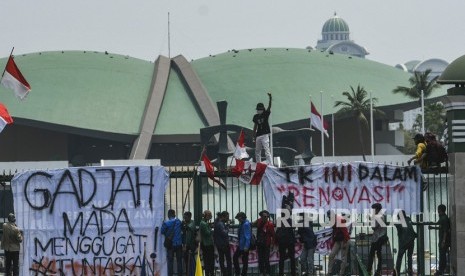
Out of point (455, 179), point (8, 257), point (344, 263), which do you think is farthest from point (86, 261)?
point (455, 179)

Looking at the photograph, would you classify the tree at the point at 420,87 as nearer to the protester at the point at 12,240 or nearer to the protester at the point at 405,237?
the protester at the point at 405,237

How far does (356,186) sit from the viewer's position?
26672 millimetres

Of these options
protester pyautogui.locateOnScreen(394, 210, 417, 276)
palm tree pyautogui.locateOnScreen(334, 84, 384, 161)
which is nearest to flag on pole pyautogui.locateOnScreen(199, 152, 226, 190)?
protester pyautogui.locateOnScreen(394, 210, 417, 276)

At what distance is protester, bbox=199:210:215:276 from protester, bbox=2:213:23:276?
10.8 ft

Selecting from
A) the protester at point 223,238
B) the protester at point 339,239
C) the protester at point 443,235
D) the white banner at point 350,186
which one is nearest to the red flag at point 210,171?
the protester at point 223,238

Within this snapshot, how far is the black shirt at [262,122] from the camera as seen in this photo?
28.8 meters

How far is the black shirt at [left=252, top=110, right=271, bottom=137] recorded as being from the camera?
2884 centimetres

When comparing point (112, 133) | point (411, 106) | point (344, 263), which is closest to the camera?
point (344, 263)

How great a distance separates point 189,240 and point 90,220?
72.5 inches

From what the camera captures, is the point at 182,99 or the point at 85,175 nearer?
the point at 85,175

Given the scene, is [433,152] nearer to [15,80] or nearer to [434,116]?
[15,80]

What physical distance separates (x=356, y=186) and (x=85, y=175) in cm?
498

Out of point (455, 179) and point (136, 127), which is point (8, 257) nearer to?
point (455, 179)

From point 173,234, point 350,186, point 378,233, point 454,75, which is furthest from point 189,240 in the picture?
point 454,75
